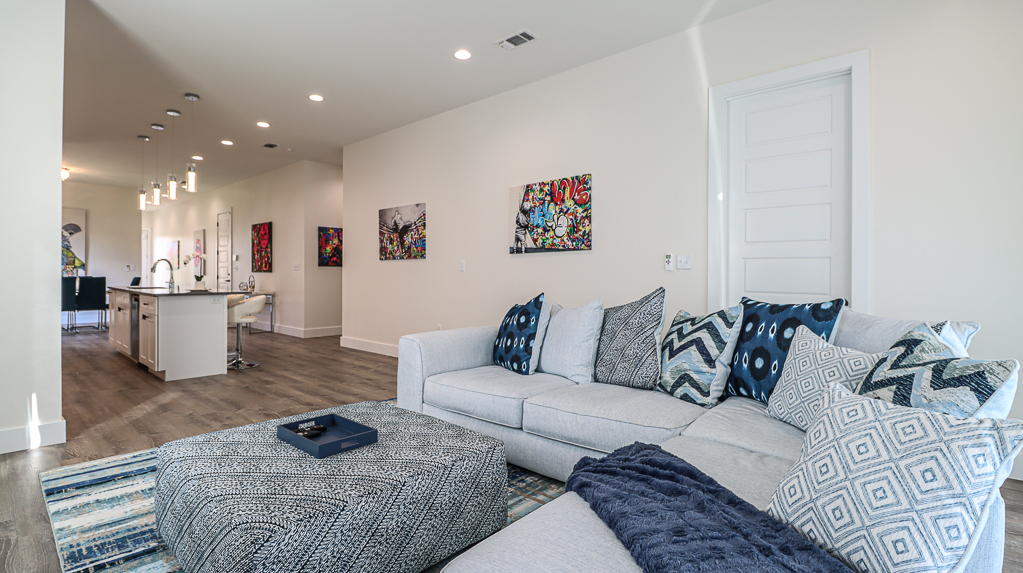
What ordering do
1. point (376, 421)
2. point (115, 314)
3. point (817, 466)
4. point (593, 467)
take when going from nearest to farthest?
point (817, 466) < point (593, 467) < point (376, 421) < point (115, 314)

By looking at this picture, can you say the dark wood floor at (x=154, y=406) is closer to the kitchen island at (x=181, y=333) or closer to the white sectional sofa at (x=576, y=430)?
the kitchen island at (x=181, y=333)

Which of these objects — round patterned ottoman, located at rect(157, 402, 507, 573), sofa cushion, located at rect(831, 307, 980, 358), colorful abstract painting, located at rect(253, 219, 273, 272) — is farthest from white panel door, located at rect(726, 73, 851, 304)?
colorful abstract painting, located at rect(253, 219, 273, 272)

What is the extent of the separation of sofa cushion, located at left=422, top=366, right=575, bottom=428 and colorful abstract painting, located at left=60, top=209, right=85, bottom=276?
10065mm

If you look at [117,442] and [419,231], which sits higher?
[419,231]

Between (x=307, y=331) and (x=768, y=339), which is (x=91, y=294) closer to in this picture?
(x=307, y=331)

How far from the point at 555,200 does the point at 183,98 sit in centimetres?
391

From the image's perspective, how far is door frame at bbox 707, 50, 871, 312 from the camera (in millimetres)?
2875

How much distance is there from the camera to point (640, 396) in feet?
7.97

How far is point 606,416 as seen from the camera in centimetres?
220

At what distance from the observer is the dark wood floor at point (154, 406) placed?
199 cm

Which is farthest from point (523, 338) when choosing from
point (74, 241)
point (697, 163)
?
point (74, 241)

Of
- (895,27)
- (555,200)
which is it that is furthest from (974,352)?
(555,200)

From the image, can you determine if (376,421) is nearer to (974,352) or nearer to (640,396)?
(640,396)

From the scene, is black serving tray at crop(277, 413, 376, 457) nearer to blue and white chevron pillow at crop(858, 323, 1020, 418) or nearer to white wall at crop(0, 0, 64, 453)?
blue and white chevron pillow at crop(858, 323, 1020, 418)
